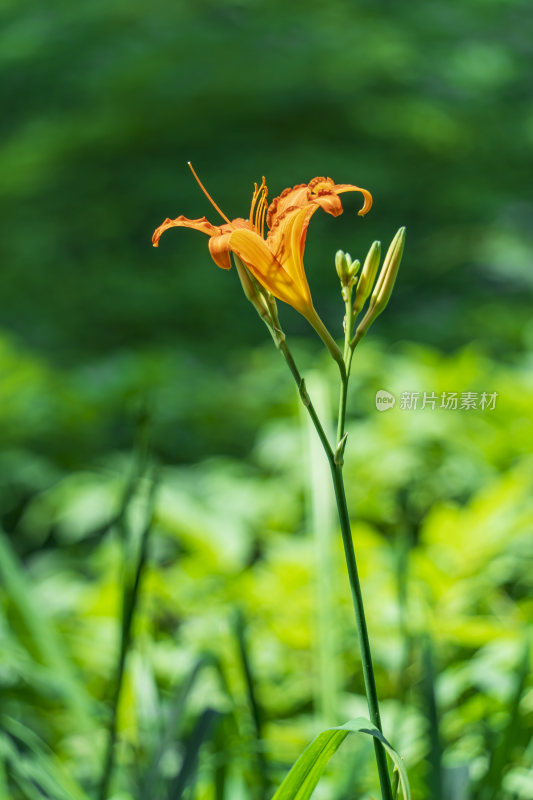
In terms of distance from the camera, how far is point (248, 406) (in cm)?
117

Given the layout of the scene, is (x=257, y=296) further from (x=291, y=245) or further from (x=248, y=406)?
(x=248, y=406)

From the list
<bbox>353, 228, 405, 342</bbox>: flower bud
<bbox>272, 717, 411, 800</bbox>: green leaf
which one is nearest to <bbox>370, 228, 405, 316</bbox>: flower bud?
<bbox>353, 228, 405, 342</bbox>: flower bud

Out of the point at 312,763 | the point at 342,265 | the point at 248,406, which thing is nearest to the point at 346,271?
the point at 342,265

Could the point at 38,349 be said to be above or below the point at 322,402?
below

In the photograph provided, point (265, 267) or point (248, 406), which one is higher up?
point (265, 267)

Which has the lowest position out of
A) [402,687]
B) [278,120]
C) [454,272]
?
[454,272]

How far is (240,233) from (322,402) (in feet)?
0.83

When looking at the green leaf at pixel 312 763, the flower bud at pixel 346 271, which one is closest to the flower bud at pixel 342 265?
the flower bud at pixel 346 271

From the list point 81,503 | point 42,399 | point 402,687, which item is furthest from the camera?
point 42,399

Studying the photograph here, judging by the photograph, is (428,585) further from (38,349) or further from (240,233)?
(38,349)

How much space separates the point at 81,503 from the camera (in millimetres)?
834

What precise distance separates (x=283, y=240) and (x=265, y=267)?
0.03ft

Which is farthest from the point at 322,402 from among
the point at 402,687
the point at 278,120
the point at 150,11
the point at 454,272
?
the point at 150,11

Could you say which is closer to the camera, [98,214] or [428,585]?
[428,585]
